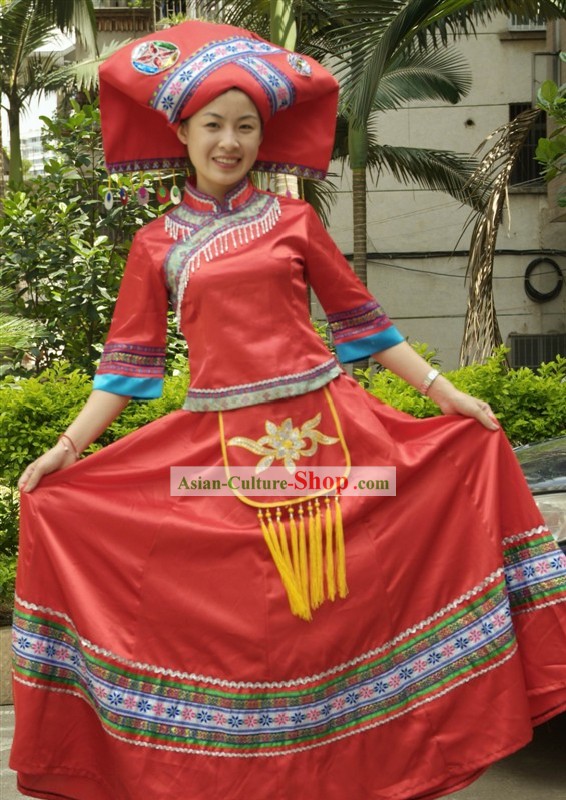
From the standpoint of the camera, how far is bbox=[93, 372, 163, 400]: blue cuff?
3.40 metres

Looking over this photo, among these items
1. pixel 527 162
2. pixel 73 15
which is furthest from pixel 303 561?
pixel 527 162

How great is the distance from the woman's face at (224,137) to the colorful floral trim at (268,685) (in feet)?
4.20

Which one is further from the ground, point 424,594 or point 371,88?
point 371,88

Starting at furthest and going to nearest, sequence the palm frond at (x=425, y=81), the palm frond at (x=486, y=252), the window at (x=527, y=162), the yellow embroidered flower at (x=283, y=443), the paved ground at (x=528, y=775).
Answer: the window at (x=527, y=162) → the palm frond at (x=425, y=81) → the palm frond at (x=486, y=252) → the paved ground at (x=528, y=775) → the yellow embroidered flower at (x=283, y=443)

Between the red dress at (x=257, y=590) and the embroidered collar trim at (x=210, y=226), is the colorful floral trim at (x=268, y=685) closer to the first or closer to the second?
the red dress at (x=257, y=590)

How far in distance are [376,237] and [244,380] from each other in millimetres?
17606

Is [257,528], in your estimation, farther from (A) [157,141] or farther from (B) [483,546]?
(A) [157,141]

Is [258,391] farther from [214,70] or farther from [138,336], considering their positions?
[214,70]

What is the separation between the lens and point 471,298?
9.99 m

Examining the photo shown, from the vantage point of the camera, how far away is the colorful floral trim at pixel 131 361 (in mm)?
3406

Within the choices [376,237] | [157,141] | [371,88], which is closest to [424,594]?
[157,141]

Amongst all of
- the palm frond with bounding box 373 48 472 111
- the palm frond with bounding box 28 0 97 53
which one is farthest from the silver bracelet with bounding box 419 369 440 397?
the palm frond with bounding box 373 48 472 111

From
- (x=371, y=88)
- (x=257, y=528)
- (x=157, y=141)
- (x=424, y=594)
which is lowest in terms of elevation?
(x=424, y=594)

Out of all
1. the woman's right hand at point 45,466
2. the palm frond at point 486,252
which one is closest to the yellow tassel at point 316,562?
the woman's right hand at point 45,466
